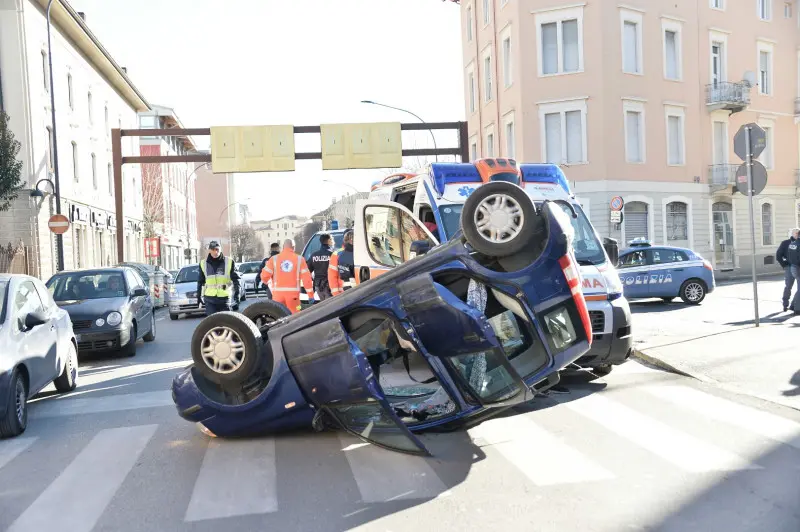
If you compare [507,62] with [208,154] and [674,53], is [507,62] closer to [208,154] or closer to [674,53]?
[674,53]

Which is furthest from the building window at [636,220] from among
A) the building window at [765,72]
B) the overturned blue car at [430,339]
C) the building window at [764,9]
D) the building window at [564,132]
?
the overturned blue car at [430,339]

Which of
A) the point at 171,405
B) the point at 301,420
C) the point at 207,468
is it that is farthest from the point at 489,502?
the point at 171,405

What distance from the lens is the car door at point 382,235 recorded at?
943 centimetres

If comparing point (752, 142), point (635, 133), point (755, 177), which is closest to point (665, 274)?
point (755, 177)

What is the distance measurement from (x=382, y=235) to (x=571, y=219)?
311 cm

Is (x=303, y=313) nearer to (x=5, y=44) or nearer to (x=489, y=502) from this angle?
(x=489, y=502)

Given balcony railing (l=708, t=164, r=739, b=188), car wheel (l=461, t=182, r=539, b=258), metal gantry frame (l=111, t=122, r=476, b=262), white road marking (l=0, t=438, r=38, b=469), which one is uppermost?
metal gantry frame (l=111, t=122, r=476, b=262)

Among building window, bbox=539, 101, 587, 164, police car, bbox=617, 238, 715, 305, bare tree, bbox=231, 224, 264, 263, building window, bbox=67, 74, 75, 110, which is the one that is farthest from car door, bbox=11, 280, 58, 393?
bare tree, bbox=231, 224, 264, 263

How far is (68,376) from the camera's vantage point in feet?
28.9

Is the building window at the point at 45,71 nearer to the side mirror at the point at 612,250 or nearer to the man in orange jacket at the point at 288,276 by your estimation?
the man in orange jacket at the point at 288,276

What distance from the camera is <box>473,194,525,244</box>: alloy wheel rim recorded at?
5352 mm

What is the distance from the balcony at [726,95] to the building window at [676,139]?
1.87 meters

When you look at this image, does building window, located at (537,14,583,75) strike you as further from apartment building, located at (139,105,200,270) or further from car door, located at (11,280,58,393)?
car door, located at (11,280,58,393)

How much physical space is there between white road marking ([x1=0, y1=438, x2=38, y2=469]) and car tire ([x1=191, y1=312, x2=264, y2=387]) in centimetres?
179
